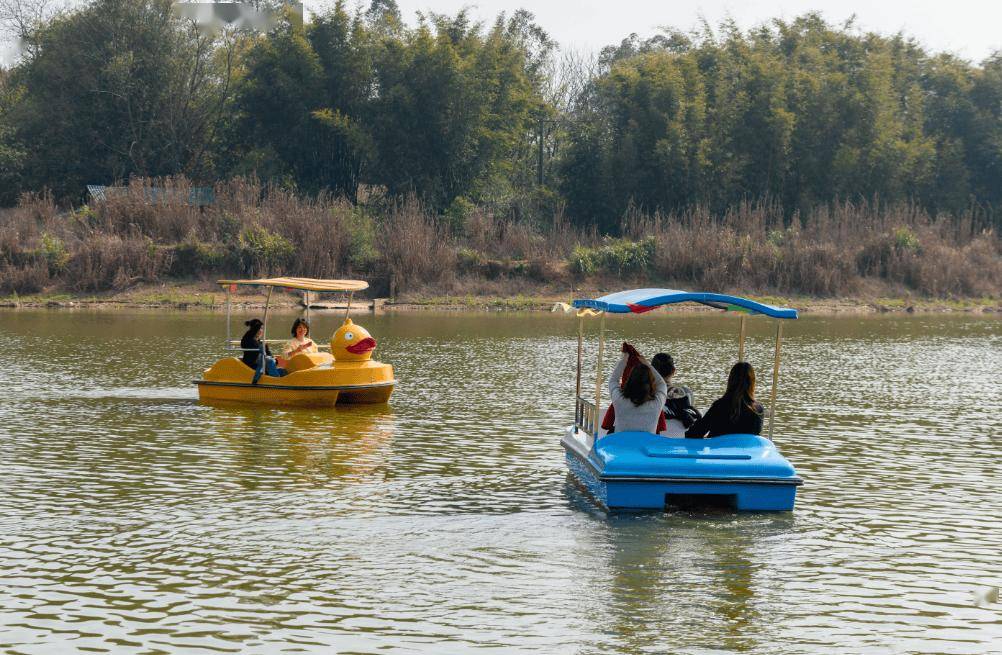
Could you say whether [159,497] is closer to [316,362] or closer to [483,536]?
[483,536]

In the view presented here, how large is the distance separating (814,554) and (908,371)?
15.6 meters

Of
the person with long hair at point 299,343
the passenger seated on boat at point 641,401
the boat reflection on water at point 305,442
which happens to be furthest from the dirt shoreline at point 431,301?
the passenger seated on boat at point 641,401

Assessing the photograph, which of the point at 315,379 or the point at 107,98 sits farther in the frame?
the point at 107,98

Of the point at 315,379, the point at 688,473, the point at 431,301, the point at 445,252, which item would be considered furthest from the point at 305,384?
the point at 445,252

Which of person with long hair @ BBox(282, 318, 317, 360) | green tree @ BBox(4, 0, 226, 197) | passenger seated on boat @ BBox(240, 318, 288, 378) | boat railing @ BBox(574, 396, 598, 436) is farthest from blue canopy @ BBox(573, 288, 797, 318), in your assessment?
green tree @ BBox(4, 0, 226, 197)

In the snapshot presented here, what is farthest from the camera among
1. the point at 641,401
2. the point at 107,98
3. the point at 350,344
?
the point at 107,98

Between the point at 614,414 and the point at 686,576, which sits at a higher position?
the point at 614,414

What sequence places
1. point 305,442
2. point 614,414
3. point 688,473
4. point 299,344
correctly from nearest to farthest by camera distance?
point 688,473
point 614,414
point 305,442
point 299,344

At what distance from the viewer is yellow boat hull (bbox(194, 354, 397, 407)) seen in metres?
18.3

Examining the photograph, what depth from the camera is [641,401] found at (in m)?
11.9

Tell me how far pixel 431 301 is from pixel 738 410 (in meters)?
30.8

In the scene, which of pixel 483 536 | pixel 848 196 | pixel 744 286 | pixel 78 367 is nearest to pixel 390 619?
pixel 483 536

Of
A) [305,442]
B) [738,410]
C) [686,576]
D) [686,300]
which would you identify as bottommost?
[686,576]

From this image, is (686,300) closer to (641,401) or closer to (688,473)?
(641,401)
